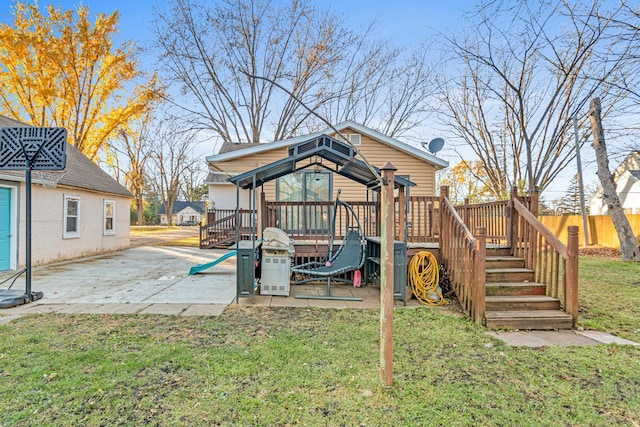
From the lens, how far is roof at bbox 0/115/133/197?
9.51 m

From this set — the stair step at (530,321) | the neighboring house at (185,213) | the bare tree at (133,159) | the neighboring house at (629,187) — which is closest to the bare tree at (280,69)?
the bare tree at (133,159)

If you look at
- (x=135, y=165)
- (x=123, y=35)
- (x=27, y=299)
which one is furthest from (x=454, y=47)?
(x=135, y=165)

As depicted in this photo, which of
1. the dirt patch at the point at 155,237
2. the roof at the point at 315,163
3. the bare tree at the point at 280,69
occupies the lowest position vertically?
the dirt patch at the point at 155,237

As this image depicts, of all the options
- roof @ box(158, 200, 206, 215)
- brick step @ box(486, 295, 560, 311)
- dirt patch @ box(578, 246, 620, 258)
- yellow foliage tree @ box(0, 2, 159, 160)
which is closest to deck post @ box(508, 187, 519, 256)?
brick step @ box(486, 295, 560, 311)

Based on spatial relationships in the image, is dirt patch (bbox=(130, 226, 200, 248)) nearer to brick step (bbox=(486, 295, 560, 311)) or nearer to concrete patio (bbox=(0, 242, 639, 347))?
concrete patio (bbox=(0, 242, 639, 347))

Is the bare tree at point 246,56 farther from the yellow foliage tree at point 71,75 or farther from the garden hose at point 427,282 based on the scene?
the garden hose at point 427,282

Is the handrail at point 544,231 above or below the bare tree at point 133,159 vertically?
below

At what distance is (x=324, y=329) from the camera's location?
4035 mm

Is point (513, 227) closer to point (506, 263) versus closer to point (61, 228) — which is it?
point (506, 263)

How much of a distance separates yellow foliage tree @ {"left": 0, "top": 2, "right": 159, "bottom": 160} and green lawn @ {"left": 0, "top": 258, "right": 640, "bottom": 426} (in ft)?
59.5

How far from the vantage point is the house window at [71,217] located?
9.77m

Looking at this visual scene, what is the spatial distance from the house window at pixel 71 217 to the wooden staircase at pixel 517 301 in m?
10.9

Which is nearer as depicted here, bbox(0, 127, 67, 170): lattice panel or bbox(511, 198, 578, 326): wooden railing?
bbox(511, 198, 578, 326): wooden railing

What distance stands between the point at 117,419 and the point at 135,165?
35.7 metres
